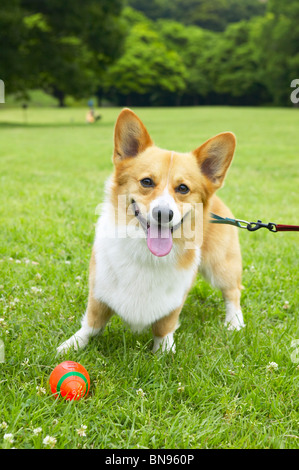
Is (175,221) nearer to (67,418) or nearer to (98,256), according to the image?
(98,256)

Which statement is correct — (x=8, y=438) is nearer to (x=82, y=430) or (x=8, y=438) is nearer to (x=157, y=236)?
(x=82, y=430)

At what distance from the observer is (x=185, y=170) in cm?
230

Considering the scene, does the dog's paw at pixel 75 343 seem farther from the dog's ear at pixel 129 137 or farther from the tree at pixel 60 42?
the tree at pixel 60 42

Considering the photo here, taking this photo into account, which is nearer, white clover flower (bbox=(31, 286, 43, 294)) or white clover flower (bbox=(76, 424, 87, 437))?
white clover flower (bbox=(76, 424, 87, 437))

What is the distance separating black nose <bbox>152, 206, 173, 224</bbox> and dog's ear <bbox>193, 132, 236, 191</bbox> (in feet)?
1.87

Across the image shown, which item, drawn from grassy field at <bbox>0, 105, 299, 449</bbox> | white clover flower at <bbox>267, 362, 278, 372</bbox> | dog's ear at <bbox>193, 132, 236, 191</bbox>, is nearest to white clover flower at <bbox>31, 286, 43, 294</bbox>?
grassy field at <bbox>0, 105, 299, 449</bbox>

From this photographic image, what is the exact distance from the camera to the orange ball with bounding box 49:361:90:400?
1.93 meters

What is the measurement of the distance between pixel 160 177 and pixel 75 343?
42.5 inches

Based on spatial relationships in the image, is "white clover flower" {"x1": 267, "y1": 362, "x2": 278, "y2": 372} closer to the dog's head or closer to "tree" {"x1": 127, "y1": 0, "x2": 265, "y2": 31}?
the dog's head

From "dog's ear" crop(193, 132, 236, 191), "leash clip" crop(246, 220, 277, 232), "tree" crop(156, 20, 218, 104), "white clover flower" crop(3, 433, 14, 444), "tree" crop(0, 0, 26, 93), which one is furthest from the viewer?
"tree" crop(156, 20, 218, 104)

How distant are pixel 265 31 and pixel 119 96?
58.9 ft

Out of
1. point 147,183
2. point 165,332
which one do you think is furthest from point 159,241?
point 165,332

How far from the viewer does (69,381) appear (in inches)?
76.2

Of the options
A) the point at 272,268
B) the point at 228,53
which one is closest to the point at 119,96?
the point at 228,53
